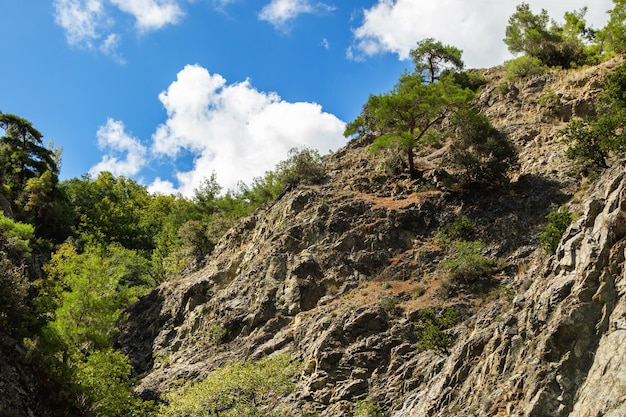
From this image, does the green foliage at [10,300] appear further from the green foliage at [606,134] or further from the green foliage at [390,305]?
the green foliage at [606,134]

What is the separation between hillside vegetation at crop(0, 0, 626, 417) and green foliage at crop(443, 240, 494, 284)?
0.36ft

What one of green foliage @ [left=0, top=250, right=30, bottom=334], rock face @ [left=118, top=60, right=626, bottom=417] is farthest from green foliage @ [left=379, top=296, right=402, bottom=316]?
green foliage @ [left=0, top=250, right=30, bottom=334]

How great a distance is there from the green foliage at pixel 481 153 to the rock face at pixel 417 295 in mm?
1234

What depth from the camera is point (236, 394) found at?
2073 cm

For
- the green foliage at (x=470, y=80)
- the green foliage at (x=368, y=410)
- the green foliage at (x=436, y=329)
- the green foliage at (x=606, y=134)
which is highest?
the green foliage at (x=470, y=80)

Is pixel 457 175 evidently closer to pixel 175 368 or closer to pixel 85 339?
pixel 175 368

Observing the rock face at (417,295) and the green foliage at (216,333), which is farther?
the green foliage at (216,333)

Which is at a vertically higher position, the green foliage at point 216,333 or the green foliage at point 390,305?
the green foliage at point 216,333

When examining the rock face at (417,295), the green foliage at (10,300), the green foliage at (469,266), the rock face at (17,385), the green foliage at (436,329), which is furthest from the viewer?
the green foliage at (469,266)

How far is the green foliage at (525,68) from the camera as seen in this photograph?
38875 mm

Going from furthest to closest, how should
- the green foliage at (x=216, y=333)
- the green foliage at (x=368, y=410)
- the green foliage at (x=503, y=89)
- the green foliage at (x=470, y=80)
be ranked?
the green foliage at (x=470, y=80)
the green foliage at (x=503, y=89)
the green foliage at (x=216, y=333)
the green foliage at (x=368, y=410)

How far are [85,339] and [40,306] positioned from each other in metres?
3.09

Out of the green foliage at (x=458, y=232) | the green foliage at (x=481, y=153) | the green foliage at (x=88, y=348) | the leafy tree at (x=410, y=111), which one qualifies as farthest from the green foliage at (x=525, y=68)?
the green foliage at (x=88, y=348)

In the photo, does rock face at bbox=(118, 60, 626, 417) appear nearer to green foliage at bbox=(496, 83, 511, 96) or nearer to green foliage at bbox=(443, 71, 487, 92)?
green foliage at bbox=(496, 83, 511, 96)
